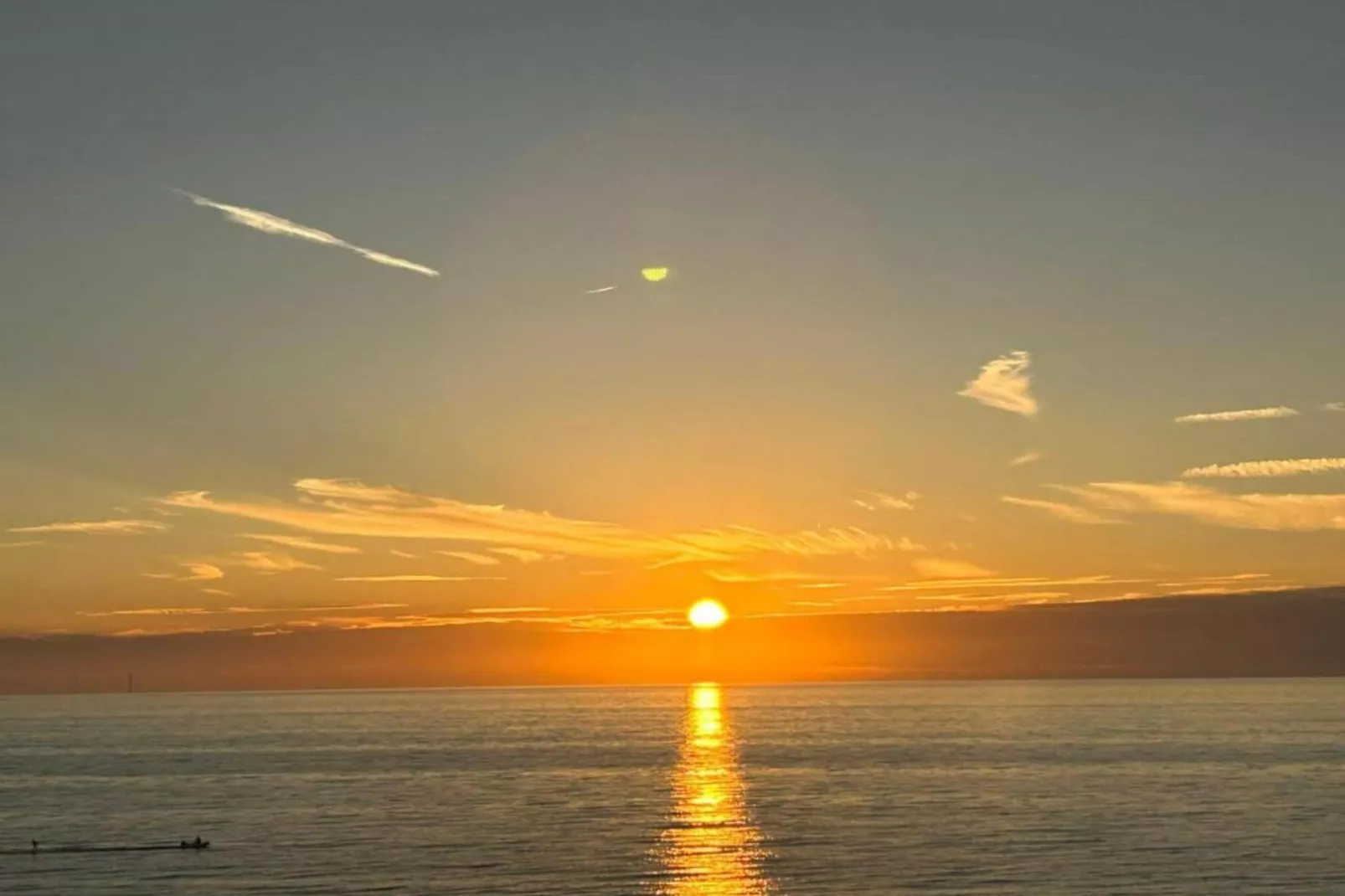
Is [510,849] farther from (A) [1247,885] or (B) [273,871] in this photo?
(A) [1247,885]

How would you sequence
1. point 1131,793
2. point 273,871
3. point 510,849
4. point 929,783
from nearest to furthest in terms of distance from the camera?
point 273,871 → point 510,849 → point 1131,793 → point 929,783

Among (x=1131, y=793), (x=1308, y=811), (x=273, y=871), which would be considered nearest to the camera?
(x=273, y=871)

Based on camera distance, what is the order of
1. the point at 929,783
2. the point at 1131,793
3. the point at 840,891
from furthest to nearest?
the point at 929,783 → the point at 1131,793 → the point at 840,891

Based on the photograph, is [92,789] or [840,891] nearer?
[840,891]

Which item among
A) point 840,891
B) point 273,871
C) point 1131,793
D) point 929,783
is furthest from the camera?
point 929,783

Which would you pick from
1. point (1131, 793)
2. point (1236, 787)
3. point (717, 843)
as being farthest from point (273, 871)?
point (1236, 787)

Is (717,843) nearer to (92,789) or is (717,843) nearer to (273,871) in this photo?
(273,871)

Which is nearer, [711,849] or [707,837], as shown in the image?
[711,849]

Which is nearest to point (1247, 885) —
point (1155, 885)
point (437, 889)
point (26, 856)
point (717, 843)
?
point (1155, 885)

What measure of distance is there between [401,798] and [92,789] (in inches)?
2122

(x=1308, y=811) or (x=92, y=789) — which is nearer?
(x=1308, y=811)

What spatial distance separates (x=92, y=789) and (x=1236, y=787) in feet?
525

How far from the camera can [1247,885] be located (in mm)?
103938

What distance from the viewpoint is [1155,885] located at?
343 ft
